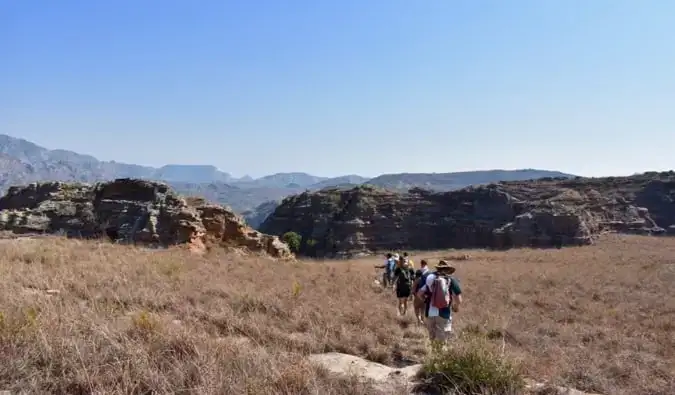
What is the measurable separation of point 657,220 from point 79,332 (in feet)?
272

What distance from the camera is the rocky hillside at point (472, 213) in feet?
220

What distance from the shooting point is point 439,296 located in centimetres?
849

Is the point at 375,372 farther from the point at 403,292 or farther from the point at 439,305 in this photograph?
the point at 403,292

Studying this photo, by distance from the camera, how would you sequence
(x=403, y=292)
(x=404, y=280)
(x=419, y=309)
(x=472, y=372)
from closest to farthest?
(x=472, y=372), (x=419, y=309), (x=403, y=292), (x=404, y=280)

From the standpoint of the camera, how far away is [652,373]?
7.22 meters

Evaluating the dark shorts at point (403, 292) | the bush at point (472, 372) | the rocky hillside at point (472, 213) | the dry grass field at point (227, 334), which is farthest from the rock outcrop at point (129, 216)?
the rocky hillside at point (472, 213)

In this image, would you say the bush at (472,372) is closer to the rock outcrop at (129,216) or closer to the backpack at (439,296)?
the backpack at (439,296)

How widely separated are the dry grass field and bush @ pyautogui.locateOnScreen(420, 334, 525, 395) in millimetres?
558

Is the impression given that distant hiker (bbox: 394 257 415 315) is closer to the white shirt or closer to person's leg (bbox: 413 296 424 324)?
person's leg (bbox: 413 296 424 324)

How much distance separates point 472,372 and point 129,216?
2374cm

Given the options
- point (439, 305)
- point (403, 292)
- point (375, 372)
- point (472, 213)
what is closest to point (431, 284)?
point (439, 305)

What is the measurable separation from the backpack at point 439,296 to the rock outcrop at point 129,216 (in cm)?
1603

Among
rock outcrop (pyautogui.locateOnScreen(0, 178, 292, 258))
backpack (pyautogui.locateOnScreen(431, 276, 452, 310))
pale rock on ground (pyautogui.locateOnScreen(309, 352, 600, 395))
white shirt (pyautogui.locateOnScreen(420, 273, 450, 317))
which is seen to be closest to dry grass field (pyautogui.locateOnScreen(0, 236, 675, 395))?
pale rock on ground (pyautogui.locateOnScreen(309, 352, 600, 395))

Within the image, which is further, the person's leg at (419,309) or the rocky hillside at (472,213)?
the rocky hillside at (472,213)
